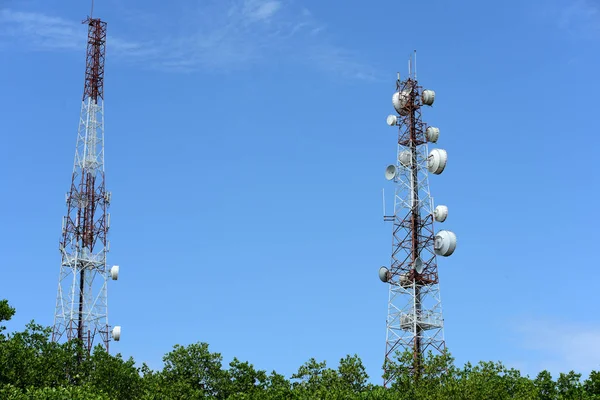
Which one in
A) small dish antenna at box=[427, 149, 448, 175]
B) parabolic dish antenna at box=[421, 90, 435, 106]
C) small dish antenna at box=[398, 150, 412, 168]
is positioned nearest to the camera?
small dish antenna at box=[427, 149, 448, 175]

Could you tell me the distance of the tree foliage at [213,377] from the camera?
58.7 meters

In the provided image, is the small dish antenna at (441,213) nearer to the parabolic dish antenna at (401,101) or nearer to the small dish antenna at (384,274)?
the small dish antenna at (384,274)

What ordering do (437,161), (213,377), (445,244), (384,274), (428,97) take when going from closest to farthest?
(213,377) < (445,244) < (384,274) < (437,161) < (428,97)

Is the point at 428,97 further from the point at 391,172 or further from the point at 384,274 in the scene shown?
the point at 384,274

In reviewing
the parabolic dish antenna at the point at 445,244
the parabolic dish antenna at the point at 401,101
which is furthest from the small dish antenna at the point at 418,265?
the parabolic dish antenna at the point at 401,101

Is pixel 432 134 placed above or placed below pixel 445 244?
above

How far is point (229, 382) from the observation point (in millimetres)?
62750

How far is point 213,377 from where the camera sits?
63312 mm

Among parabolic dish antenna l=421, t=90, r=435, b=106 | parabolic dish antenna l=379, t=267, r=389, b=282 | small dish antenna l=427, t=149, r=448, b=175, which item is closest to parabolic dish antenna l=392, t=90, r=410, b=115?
parabolic dish antenna l=421, t=90, r=435, b=106

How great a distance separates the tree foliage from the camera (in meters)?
58.7

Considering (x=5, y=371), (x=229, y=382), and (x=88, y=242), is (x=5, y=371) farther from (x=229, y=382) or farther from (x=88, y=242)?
(x=88, y=242)

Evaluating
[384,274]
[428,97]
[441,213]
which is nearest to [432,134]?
[428,97]

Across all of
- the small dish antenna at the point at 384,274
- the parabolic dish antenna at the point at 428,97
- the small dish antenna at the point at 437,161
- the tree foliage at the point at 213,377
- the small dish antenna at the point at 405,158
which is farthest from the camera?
the parabolic dish antenna at the point at 428,97

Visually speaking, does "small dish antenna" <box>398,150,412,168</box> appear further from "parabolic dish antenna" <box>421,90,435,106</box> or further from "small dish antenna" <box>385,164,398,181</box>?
"parabolic dish antenna" <box>421,90,435,106</box>
